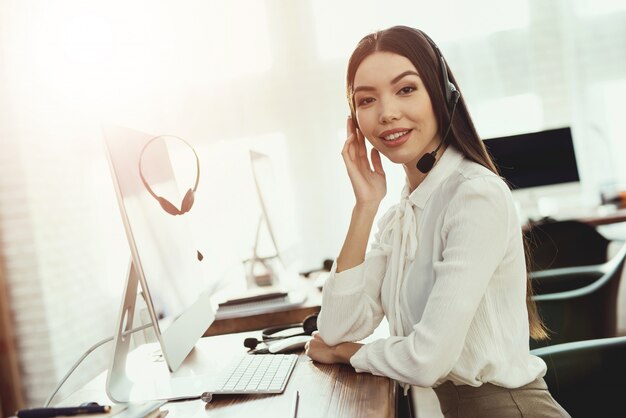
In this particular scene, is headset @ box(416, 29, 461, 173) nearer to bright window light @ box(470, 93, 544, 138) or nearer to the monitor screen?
the monitor screen

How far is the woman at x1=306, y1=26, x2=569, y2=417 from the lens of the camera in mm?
957

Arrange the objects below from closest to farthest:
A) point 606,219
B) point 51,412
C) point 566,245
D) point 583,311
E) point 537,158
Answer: point 51,412 < point 583,311 < point 566,245 < point 606,219 < point 537,158

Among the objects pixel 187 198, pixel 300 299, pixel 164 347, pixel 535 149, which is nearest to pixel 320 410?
pixel 164 347

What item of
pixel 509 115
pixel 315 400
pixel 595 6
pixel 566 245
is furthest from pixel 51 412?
pixel 595 6

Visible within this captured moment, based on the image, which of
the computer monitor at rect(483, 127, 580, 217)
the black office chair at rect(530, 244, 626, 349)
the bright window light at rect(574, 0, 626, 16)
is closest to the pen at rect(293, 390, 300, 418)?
the black office chair at rect(530, 244, 626, 349)

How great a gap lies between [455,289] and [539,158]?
211 cm

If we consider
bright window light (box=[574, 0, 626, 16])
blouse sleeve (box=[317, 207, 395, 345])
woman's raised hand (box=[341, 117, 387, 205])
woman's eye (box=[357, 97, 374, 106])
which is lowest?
blouse sleeve (box=[317, 207, 395, 345])

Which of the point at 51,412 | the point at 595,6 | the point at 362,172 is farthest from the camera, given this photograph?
the point at 595,6

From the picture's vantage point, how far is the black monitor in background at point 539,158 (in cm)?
277

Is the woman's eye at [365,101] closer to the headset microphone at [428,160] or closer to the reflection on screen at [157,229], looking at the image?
the headset microphone at [428,160]

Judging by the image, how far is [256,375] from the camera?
1.04 metres

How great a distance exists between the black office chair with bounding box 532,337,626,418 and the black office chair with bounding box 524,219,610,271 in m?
0.97

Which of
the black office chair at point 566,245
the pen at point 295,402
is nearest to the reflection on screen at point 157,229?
the pen at point 295,402

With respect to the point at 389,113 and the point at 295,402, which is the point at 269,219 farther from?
the point at 295,402
